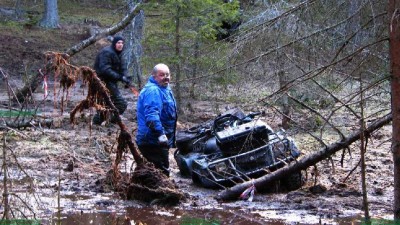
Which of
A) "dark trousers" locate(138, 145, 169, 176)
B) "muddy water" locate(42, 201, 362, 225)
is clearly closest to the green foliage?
"dark trousers" locate(138, 145, 169, 176)

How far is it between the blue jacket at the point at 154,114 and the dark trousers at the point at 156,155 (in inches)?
4.4

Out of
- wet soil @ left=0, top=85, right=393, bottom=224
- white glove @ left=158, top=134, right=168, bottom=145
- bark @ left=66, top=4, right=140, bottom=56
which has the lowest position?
wet soil @ left=0, top=85, right=393, bottom=224

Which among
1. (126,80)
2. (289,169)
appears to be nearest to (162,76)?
(289,169)

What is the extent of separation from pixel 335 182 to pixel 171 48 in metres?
7.51

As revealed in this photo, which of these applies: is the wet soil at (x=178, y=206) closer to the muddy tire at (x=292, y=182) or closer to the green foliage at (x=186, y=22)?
the muddy tire at (x=292, y=182)

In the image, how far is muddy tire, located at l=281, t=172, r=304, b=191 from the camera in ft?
33.5

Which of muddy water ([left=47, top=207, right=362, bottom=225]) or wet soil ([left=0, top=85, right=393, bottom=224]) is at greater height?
wet soil ([left=0, top=85, right=393, bottom=224])

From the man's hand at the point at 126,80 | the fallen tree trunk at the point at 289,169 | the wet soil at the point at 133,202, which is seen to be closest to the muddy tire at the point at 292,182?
the wet soil at the point at 133,202

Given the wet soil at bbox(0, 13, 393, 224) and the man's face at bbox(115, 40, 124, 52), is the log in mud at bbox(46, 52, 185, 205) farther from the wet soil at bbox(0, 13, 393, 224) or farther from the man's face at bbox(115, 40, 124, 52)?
the man's face at bbox(115, 40, 124, 52)

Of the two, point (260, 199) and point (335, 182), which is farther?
point (335, 182)

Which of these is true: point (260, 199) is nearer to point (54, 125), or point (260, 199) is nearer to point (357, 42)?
point (357, 42)

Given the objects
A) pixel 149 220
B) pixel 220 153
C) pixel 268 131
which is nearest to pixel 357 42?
pixel 268 131

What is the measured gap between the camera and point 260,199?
9766 mm

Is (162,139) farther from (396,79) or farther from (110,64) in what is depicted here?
(110,64)
